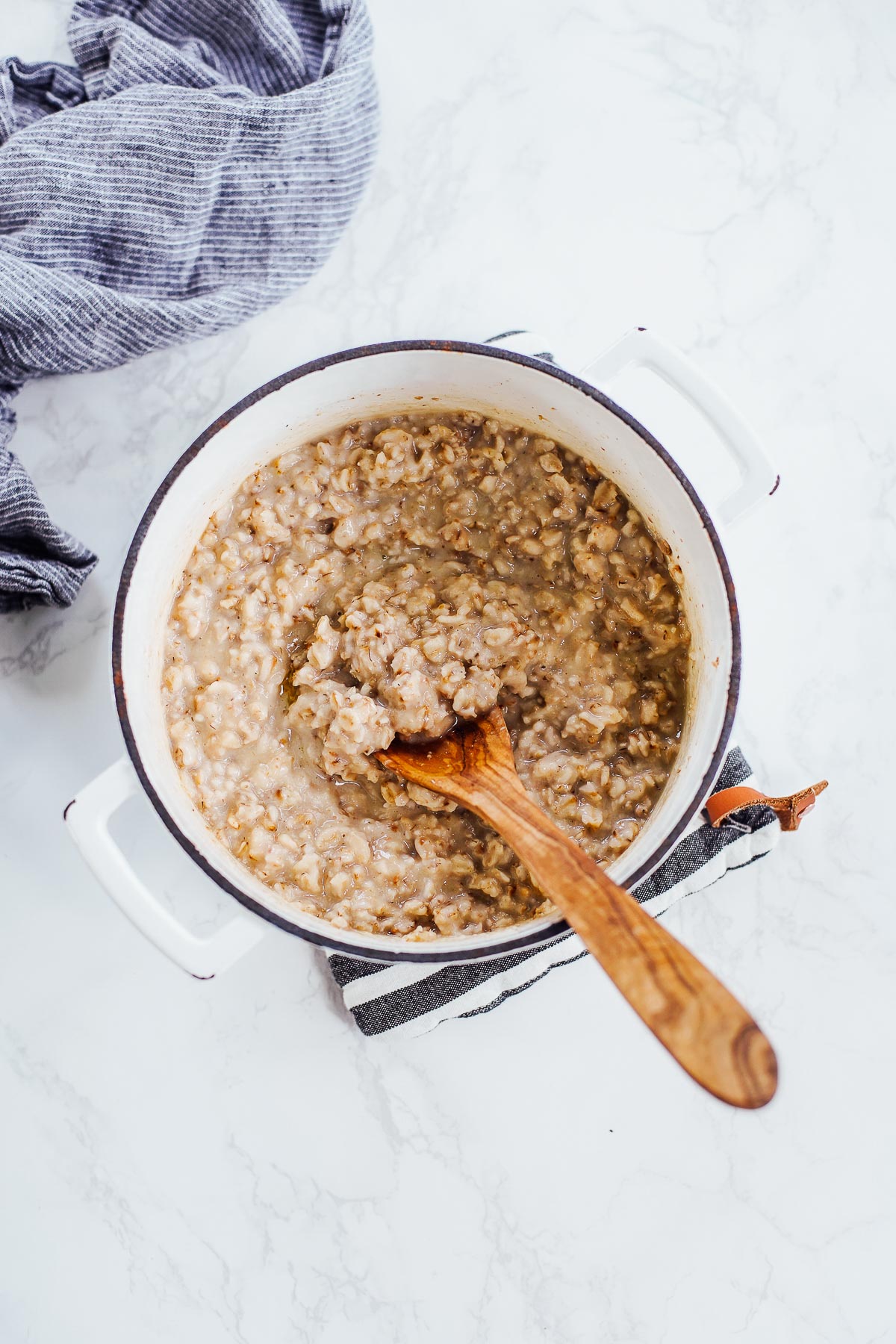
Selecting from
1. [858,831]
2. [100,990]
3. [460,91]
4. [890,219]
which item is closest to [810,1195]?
[858,831]

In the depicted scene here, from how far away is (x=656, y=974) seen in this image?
113 centimetres

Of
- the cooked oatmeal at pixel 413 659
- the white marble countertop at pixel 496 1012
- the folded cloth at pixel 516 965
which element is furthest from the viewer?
the white marble countertop at pixel 496 1012

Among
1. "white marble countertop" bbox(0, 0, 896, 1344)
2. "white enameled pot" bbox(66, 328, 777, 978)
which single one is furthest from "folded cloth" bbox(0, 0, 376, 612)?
"white enameled pot" bbox(66, 328, 777, 978)

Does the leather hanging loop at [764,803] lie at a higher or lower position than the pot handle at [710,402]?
lower

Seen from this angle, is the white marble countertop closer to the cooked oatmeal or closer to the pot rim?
the cooked oatmeal

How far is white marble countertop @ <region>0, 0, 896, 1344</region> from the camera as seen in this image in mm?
1822

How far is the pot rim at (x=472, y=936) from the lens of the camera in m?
1.35

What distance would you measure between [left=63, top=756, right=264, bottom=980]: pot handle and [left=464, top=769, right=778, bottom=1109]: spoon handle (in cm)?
39

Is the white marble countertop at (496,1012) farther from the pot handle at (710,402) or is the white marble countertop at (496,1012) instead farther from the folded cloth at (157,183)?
the pot handle at (710,402)

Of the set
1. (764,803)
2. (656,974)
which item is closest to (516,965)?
(764,803)

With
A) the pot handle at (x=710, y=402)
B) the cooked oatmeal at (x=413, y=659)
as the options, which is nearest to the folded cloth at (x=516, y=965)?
the cooked oatmeal at (x=413, y=659)

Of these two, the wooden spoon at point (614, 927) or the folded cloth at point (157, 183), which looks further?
the folded cloth at point (157, 183)

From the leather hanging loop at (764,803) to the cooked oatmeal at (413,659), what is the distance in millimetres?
155

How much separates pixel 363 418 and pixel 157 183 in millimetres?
539
